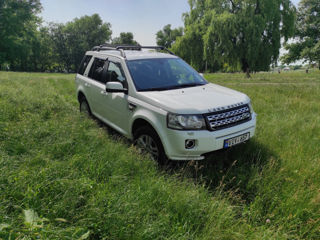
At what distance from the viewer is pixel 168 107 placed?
10.6ft

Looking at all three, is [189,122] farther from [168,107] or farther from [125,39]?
Result: [125,39]

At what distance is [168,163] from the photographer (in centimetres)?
349

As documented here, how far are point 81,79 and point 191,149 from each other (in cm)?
412

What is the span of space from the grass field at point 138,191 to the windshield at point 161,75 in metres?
1.23

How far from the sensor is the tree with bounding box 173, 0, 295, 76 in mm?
21328

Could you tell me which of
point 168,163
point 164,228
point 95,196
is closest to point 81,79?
point 168,163

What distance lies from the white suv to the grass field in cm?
34

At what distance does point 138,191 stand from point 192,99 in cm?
164

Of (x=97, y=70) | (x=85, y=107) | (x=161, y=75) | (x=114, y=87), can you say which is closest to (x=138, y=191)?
(x=114, y=87)

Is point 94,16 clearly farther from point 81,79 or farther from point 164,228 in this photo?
point 164,228

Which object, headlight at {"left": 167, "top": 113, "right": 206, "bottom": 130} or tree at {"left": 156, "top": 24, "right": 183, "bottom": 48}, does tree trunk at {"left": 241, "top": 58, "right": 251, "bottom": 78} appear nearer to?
headlight at {"left": 167, "top": 113, "right": 206, "bottom": 130}

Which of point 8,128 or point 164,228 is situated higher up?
point 8,128

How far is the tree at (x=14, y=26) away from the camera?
3696 centimetres

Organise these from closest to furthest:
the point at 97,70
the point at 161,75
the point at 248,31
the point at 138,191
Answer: the point at 138,191 < the point at 161,75 < the point at 97,70 < the point at 248,31
